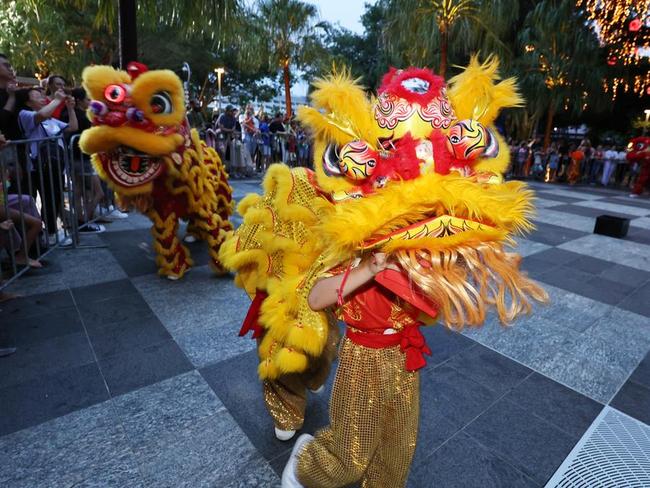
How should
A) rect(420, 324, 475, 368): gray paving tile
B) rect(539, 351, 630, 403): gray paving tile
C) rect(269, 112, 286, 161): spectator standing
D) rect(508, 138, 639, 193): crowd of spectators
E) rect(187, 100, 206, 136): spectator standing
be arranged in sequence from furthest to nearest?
1. rect(508, 138, 639, 193): crowd of spectators
2. rect(269, 112, 286, 161): spectator standing
3. rect(187, 100, 206, 136): spectator standing
4. rect(420, 324, 475, 368): gray paving tile
5. rect(539, 351, 630, 403): gray paving tile

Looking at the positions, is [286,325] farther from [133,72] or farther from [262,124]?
[262,124]

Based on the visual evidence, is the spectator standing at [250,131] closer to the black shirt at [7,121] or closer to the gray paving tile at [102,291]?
the black shirt at [7,121]

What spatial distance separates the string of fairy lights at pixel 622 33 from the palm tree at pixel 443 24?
11.0ft

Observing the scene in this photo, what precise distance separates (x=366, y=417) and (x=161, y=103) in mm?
2929

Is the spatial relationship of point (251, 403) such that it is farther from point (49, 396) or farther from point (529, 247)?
point (529, 247)

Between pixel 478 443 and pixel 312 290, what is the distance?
131 cm

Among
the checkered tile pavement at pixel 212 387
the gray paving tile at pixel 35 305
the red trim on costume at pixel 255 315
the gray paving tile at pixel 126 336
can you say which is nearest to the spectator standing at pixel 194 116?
the checkered tile pavement at pixel 212 387

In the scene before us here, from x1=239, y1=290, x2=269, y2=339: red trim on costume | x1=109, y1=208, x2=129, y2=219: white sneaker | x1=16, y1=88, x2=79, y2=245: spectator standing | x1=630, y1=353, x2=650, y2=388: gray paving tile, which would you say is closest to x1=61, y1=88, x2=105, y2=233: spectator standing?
x1=16, y1=88, x2=79, y2=245: spectator standing

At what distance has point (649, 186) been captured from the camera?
40.6ft

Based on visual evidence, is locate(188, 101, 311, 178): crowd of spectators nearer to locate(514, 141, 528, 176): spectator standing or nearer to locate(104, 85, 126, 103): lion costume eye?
locate(104, 85, 126, 103): lion costume eye

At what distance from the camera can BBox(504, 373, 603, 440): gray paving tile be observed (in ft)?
7.31

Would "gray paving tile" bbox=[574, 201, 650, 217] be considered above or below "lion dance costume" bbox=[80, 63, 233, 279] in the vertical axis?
below

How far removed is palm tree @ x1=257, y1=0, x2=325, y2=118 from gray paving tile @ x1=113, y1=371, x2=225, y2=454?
55.5ft

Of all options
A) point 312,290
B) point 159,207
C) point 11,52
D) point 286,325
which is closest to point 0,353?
point 159,207
